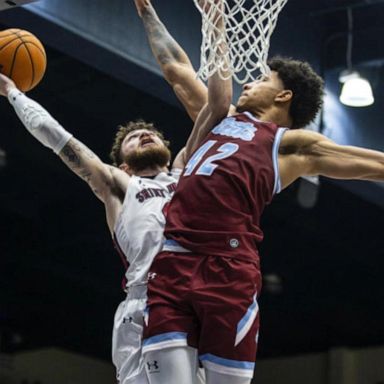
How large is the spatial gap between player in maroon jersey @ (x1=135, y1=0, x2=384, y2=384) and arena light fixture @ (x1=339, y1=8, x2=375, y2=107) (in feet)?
12.9

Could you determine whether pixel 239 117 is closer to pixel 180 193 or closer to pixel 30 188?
pixel 180 193

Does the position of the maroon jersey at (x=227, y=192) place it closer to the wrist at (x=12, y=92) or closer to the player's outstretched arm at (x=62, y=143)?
the player's outstretched arm at (x=62, y=143)

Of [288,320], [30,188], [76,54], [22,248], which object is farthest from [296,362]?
[76,54]

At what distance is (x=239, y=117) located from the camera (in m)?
4.50

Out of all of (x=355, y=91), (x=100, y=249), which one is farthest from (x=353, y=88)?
(x=100, y=249)

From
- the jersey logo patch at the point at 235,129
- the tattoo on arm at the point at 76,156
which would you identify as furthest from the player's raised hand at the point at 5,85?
the jersey logo patch at the point at 235,129

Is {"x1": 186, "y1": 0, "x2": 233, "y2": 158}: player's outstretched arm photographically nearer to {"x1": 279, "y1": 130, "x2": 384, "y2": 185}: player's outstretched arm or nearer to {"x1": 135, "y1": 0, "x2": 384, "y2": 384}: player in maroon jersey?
{"x1": 135, "y1": 0, "x2": 384, "y2": 384}: player in maroon jersey

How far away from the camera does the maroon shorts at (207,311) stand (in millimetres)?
4070

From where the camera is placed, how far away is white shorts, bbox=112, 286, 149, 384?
4410 mm

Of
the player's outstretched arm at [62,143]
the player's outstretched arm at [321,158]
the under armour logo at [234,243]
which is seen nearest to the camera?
the under armour logo at [234,243]

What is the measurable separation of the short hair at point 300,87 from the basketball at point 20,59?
100 centimetres

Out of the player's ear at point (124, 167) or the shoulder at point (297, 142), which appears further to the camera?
the player's ear at point (124, 167)

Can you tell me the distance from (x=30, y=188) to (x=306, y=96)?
22.2 ft

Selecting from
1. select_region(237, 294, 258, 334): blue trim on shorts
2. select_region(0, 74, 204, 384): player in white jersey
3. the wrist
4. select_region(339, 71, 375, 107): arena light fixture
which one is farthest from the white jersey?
select_region(339, 71, 375, 107): arena light fixture
